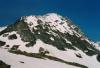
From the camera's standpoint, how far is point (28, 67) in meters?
93.2

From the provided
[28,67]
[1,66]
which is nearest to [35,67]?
[28,67]

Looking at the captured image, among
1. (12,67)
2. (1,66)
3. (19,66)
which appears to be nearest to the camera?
(1,66)

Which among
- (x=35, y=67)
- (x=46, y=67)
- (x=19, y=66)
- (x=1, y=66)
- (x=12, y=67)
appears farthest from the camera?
(x=46, y=67)

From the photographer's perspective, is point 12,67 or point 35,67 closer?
point 12,67

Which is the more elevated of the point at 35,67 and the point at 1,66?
the point at 35,67

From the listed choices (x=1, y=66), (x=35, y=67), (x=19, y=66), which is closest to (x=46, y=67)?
(x=35, y=67)

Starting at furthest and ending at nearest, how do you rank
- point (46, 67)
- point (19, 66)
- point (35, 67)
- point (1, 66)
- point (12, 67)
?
point (46, 67)
point (35, 67)
point (19, 66)
point (12, 67)
point (1, 66)

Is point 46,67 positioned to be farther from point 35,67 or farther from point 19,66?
point 19,66

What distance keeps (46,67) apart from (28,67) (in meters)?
13.5

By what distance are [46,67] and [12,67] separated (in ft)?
79.1

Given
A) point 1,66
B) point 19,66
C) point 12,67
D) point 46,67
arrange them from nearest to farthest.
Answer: point 1,66 → point 12,67 → point 19,66 → point 46,67

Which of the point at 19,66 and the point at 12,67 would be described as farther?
the point at 19,66

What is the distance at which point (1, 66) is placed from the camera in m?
74.9

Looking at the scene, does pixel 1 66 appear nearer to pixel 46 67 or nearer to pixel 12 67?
pixel 12 67
